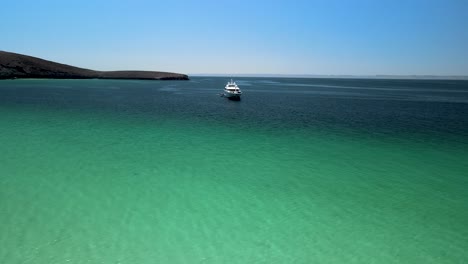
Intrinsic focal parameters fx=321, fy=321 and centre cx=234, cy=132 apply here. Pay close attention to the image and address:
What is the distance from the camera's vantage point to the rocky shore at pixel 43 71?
126938mm

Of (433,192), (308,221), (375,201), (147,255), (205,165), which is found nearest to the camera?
(147,255)

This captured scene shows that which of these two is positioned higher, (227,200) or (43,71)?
(43,71)

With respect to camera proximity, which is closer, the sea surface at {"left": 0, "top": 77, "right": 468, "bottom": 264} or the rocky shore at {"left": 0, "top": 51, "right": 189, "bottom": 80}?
the sea surface at {"left": 0, "top": 77, "right": 468, "bottom": 264}

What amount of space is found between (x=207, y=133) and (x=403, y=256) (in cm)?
1893

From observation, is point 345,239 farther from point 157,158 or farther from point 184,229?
point 157,158

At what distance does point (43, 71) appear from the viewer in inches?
5655

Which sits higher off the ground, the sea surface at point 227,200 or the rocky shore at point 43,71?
the rocky shore at point 43,71

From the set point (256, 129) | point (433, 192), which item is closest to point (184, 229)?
point (433, 192)

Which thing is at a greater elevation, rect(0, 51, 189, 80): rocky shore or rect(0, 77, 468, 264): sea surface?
rect(0, 51, 189, 80): rocky shore

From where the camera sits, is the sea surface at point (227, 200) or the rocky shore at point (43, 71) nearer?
the sea surface at point (227, 200)

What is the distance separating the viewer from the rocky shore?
127 m

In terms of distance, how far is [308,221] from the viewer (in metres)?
10.3

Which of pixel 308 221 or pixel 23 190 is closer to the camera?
pixel 308 221

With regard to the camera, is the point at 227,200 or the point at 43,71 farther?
the point at 43,71
